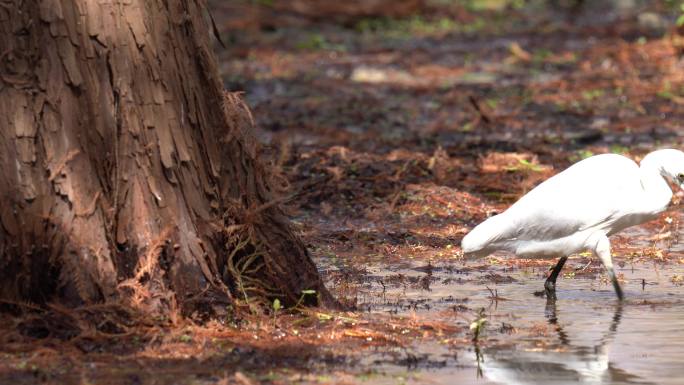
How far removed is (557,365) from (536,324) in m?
0.97

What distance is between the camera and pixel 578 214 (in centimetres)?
795

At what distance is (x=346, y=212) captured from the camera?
35.3ft

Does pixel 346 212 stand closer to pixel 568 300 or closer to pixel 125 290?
pixel 568 300

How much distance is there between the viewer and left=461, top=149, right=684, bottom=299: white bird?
26.0ft

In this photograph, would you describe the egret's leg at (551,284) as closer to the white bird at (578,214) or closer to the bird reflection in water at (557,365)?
the white bird at (578,214)

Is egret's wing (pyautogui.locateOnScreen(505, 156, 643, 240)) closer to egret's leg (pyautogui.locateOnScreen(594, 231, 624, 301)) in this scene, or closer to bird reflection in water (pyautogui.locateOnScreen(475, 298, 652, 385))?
egret's leg (pyautogui.locateOnScreen(594, 231, 624, 301))

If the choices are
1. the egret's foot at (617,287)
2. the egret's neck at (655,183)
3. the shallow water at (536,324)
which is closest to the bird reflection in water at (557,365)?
the shallow water at (536,324)

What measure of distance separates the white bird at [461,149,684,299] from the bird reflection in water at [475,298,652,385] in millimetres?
1306

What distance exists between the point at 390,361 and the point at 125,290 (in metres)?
1.23

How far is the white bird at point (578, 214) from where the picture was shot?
792 centimetres

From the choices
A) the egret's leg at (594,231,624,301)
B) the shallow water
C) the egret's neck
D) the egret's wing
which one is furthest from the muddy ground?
the egret's neck

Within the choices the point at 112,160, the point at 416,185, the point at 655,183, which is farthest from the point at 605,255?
the point at 416,185

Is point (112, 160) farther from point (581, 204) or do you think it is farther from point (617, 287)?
point (617, 287)

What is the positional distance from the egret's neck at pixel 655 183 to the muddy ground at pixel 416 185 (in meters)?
0.51
